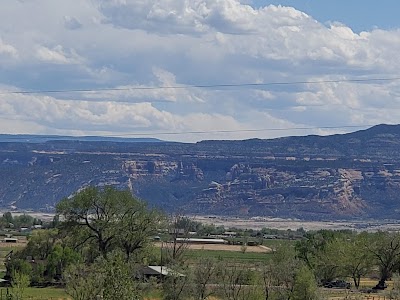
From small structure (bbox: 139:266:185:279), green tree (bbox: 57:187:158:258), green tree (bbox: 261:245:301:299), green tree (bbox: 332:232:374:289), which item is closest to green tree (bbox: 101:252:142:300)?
green tree (bbox: 261:245:301:299)

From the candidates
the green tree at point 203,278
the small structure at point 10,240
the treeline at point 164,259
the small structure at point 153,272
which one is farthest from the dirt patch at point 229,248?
the green tree at point 203,278

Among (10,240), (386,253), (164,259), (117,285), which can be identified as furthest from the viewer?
(10,240)

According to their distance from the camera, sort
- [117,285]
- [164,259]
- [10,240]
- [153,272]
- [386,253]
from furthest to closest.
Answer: [10,240] < [386,253] < [164,259] < [153,272] < [117,285]

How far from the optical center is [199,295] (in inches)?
3093

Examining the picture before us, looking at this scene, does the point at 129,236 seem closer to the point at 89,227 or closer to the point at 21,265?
the point at 89,227

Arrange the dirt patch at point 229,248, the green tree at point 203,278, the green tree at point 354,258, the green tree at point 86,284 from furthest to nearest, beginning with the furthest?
the dirt patch at point 229,248
the green tree at point 354,258
the green tree at point 203,278
the green tree at point 86,284

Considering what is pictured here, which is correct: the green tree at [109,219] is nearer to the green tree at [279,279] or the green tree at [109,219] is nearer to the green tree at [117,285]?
the green tree at [279,279]

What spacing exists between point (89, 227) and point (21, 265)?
335 inches

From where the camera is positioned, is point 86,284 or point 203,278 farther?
point 203,278

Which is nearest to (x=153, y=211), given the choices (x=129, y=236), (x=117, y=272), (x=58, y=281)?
(x=129, y=236)

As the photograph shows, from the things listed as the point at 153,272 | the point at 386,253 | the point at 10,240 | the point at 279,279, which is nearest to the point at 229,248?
the point at 10,240

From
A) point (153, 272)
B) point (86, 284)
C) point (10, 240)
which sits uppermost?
point (86, 284)

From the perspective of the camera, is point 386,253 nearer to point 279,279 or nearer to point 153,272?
point 153,272

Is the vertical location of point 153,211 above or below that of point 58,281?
above
